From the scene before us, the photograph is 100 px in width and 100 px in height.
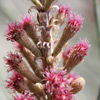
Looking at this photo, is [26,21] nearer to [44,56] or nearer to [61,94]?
[44,56]

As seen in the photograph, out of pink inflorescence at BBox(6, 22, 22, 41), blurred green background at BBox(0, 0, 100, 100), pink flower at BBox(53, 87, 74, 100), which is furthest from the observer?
blurred green background at BBox(0, 0, 100, 100)

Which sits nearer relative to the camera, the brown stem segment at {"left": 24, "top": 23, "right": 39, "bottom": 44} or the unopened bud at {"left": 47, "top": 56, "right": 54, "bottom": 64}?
the unopened bud at {"left": 47, "top": 56, "right": 54, "bottom": 64}

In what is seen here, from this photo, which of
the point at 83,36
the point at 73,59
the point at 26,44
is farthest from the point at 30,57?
the point at 83,36

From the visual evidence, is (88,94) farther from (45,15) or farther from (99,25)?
(45,15)

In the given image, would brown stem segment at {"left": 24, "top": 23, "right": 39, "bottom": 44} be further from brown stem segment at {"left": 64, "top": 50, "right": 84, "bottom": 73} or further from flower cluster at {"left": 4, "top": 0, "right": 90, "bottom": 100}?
brown stem segment at {"left": 64, "top": 50, "right": 84, "bottom": 73}

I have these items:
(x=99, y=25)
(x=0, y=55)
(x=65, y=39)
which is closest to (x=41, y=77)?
(x=65, y=39)

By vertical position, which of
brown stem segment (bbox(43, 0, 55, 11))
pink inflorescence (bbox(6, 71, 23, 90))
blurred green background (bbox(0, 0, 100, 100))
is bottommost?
pink inflorescence (bbox(6, 71, 23, 90))

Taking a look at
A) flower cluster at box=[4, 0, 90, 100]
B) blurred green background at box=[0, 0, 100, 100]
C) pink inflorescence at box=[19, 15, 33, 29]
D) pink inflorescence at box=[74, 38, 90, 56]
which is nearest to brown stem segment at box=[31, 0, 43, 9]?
flower cluster at box=[4, 0, 90, 100]

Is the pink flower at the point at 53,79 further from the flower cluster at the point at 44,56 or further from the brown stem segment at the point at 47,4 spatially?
the brown stem segment at the point at 47,4
